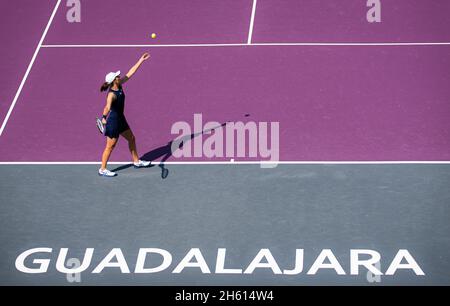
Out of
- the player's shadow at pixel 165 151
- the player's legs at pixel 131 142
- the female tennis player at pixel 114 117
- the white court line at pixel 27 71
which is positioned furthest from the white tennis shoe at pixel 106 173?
the white court line at pixel 27 71

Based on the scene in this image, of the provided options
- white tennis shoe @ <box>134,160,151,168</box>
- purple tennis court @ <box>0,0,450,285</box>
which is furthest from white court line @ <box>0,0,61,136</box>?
white tennis shoe @ <box>134,160,151,168</box>

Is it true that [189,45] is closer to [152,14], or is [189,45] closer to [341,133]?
[152,14]

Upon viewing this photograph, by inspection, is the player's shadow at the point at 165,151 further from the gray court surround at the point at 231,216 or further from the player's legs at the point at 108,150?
the player's legs at the point at 108,150

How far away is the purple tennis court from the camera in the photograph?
16.3m

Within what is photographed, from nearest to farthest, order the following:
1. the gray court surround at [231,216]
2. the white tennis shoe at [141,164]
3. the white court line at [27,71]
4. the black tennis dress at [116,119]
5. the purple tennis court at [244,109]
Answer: the gray court surround at [231,216] → the purple tennis court at [244,109] → the black tennis dress at [116,119] → the white tennis shoe at [141,164] → the white court line at [27,71]

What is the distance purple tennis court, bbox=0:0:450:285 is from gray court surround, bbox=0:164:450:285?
0.13 feet

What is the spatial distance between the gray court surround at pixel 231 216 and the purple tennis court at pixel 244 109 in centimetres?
4

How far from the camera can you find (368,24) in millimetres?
23500

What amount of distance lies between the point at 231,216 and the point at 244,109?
437cm

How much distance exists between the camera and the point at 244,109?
20.4m

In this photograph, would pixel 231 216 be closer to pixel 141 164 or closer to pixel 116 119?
pixel 141 164

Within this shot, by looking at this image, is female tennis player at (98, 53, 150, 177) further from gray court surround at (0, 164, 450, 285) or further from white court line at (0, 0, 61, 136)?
white court line at (0, 0, 61, 136)

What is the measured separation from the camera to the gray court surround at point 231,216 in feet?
48.4

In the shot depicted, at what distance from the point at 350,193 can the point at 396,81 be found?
4827 mm
